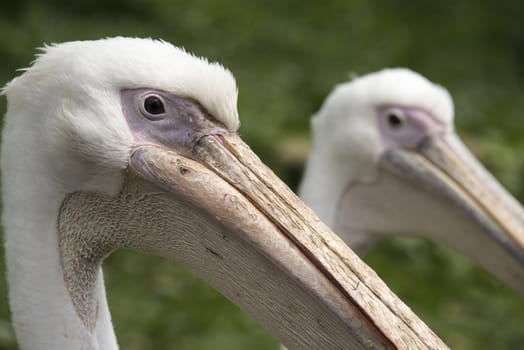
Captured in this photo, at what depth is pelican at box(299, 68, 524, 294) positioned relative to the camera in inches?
141

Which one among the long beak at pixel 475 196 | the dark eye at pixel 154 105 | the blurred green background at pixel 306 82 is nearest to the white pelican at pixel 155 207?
the dark eye at pixel 154 105

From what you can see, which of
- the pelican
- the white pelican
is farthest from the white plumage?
the pelican

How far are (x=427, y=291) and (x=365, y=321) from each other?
3.93 metres

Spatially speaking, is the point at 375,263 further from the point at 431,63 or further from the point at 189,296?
the point at 431,63

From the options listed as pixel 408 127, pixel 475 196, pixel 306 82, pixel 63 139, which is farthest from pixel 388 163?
pixel 306 82

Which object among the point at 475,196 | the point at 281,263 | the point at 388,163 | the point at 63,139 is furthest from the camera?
the point at 388,163

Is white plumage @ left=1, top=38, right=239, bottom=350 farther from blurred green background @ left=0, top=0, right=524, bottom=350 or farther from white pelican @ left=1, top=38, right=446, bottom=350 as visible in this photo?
blurred green background @ left=0, top=0, right=524, bottom=350

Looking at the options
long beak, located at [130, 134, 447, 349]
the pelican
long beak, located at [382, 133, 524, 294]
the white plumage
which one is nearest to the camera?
long beak, located at [130, 134, 447, 349]

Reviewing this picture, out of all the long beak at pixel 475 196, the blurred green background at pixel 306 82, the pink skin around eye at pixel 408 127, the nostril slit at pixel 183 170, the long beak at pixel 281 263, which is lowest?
the long beak at pixel 281 263

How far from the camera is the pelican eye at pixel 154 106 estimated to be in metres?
2.24

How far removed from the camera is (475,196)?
3.48m

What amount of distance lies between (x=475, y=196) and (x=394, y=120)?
0.46 m

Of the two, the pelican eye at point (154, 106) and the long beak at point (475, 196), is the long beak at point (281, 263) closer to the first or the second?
the pelican eye at point (154, 106)

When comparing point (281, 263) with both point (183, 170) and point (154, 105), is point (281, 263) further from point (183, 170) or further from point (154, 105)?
point (154, 105)
